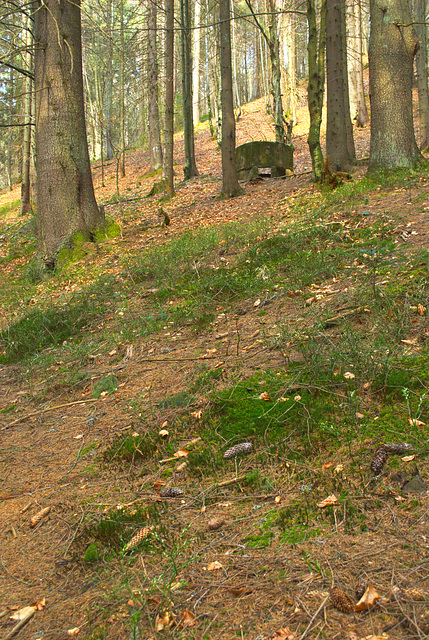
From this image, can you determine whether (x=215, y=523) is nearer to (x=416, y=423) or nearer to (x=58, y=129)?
(x=416, y=423)

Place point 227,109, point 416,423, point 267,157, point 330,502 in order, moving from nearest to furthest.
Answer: point 330,502, point 416,423, point 227,109, point 267,157

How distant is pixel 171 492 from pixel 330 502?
3.20ft

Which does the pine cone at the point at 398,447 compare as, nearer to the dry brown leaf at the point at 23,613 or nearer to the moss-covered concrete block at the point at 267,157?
the dry brown leaf at the point at 23,613

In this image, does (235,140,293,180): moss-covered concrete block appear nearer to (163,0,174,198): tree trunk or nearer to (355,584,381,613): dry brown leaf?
(163,0,174,198): tree trunk

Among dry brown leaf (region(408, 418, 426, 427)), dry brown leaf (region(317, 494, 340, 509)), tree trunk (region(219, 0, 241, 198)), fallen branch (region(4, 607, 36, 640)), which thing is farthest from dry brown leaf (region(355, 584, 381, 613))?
tree trunk (region(219, 0, 241, 198))

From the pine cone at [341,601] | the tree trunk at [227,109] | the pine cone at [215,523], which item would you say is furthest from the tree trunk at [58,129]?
the pine cone at [341,601]

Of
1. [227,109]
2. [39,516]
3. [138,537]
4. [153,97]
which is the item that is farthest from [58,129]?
[153,97]

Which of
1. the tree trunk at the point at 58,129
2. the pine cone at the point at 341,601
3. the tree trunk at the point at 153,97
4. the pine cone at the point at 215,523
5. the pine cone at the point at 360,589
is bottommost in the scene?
the pine cone at the point at 215,523

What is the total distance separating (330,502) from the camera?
2.28 metres

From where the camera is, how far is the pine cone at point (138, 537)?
2318 mm

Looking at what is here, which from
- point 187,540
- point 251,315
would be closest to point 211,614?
point 187,540

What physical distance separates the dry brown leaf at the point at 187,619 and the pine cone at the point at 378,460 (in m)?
1.14

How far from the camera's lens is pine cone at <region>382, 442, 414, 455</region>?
7.95 feet

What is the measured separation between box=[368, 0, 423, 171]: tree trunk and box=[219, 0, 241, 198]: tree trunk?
14.7 feet
